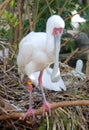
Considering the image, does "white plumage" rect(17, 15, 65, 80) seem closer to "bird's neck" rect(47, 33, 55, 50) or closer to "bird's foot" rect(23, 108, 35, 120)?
"bird's neck" rect(47, 33, 55, 50)

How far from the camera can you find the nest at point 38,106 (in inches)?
120

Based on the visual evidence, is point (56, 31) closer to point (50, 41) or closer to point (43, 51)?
point (50, 41)

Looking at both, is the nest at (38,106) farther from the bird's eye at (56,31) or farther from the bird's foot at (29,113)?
the bird's eye at (56,31)

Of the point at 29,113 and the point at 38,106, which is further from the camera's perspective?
the point at 38,106

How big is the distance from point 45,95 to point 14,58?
0.50 meters

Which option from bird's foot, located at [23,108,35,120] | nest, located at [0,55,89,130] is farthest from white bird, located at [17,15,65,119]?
nest, located at [0,55,89,130]

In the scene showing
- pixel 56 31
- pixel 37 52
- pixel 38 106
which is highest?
pixel 56 31

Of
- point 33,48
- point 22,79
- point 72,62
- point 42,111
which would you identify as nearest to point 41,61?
point 33,48

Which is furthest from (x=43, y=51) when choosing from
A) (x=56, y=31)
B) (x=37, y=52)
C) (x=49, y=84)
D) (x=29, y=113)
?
(x=49, y=84)

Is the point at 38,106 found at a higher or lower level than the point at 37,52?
lower

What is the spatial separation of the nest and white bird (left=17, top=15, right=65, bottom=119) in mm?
126

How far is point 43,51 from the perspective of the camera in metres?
2.92

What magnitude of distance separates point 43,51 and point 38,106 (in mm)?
439

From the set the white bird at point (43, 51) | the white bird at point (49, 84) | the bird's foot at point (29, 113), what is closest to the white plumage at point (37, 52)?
the white bird at point (43, 51)
